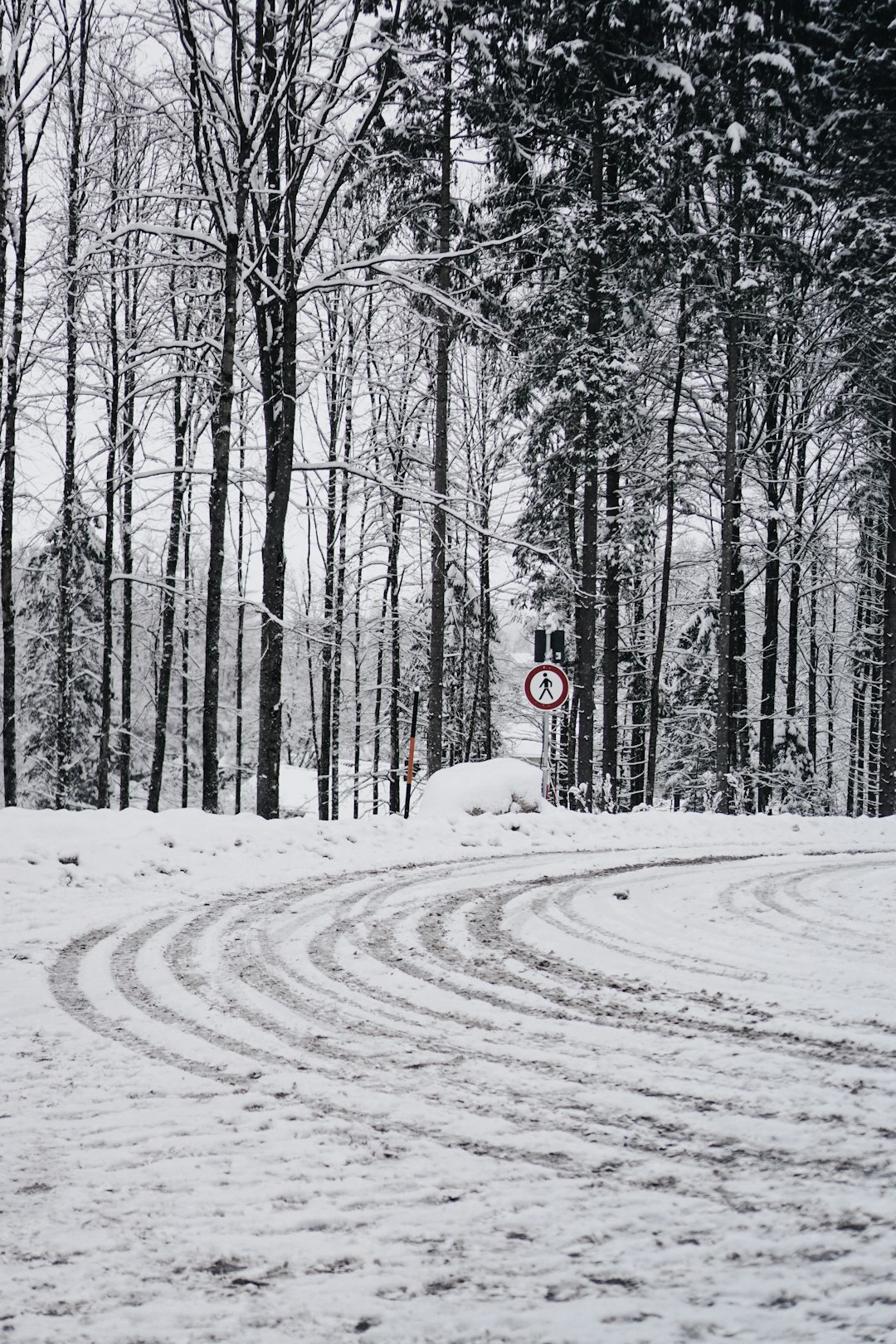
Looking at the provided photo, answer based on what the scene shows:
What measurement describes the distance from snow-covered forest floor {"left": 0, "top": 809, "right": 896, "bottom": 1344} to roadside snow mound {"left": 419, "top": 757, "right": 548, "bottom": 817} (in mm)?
7022

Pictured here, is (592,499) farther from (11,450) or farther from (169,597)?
(11,450)

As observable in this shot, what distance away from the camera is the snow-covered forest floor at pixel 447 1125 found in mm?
2197

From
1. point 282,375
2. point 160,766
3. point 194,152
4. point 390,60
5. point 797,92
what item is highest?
point 797,92

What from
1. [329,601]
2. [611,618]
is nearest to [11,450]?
[329,601]

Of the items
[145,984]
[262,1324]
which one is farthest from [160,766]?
[262,1324]

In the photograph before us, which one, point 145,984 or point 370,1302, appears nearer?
point 370,1302

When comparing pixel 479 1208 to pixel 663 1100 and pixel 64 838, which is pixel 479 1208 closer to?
pixel 663 1100

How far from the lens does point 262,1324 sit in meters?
2.13

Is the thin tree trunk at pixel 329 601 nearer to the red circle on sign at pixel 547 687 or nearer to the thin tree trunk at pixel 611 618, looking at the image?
the thin tree trunk at pixel 611 618

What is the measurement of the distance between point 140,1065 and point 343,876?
516cm

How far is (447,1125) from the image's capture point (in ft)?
10.5

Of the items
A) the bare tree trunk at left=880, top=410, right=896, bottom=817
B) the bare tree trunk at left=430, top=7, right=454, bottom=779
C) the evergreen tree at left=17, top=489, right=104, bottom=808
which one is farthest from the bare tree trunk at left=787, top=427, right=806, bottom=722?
the evergreen tree at left=17, top=489, right=104, bottom=808

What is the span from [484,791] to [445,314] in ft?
33.8

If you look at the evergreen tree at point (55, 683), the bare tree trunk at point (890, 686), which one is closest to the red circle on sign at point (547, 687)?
the bare tree trunk at point (890, 686)
